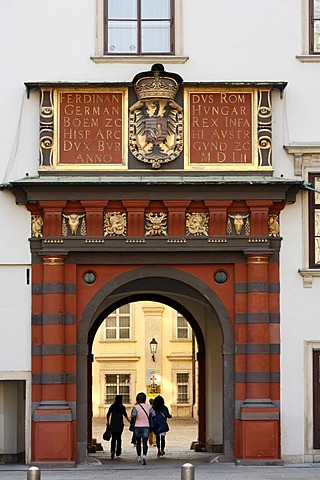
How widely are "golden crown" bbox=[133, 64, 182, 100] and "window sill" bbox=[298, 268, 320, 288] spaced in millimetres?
3767

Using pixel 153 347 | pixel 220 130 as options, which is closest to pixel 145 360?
pixel 153 347

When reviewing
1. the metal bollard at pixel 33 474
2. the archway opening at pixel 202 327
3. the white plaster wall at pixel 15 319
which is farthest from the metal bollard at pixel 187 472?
the white plaster wall at pixel 15 319

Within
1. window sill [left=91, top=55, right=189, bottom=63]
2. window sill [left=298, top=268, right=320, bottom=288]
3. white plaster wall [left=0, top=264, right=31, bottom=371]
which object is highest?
window sill [left=91, top=55, right=189, bottom=63]

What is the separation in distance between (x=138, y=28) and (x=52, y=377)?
6.27 metres

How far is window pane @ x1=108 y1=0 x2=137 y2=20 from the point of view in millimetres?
24688

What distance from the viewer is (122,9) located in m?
24.8

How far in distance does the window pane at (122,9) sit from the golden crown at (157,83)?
4.77 ft

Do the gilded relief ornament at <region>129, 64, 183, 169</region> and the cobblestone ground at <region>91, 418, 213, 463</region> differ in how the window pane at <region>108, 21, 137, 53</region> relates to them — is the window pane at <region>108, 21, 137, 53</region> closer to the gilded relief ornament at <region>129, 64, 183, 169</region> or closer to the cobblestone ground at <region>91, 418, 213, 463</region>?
the gilded relief ornament at <region>129, 64, 183, 169</region>

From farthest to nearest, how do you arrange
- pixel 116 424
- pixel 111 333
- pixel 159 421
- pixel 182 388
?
pixel 111 333, pixel 182 388, pixel 116 424, pixel 159 421

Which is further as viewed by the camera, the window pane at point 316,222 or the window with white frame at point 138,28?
the window with white frame at point 138,28

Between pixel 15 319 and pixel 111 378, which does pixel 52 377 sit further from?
pixel 111 378

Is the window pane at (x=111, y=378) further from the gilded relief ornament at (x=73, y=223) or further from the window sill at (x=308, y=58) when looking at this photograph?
the window sill at (x=308, y=58)

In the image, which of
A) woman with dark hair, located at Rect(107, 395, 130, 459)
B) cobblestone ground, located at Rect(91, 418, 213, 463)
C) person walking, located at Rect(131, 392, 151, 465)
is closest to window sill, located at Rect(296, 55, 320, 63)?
person walking, located at Rect(131, 392, 151, 465)

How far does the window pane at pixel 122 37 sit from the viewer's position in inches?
969
